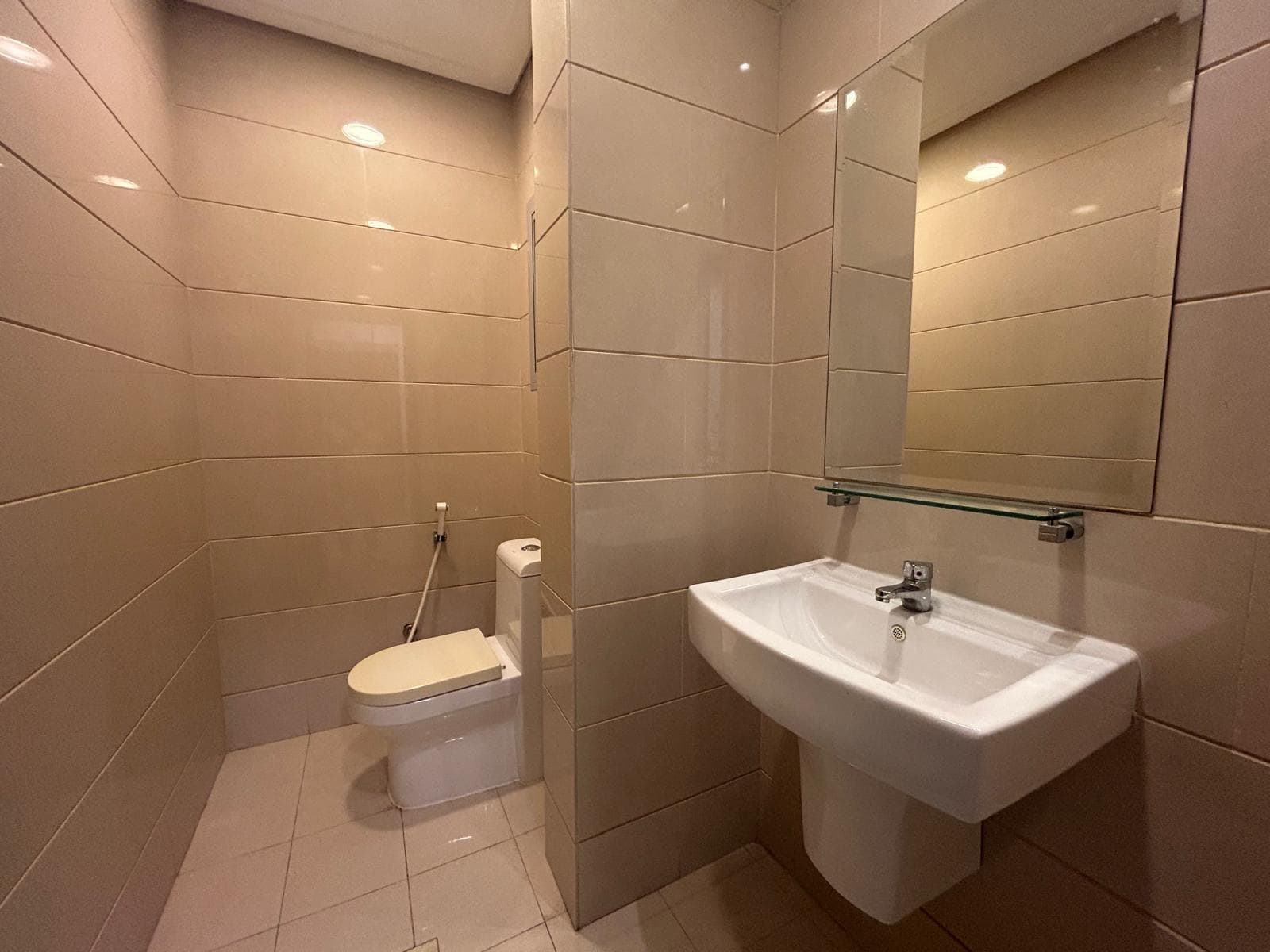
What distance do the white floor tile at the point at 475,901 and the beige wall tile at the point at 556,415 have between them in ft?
3.47

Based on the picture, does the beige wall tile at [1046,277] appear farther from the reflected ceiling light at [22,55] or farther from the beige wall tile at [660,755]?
the reflected ceiling light at [22,55]

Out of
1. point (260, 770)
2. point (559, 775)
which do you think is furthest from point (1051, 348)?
point (260, 770)

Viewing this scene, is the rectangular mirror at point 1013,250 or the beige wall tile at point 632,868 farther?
the beige wall tile at point 632,868

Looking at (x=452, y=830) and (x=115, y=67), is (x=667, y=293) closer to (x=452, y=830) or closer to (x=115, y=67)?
(x=115, y=67)

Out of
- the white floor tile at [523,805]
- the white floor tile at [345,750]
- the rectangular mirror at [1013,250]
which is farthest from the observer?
the white floor tile at [345,750]

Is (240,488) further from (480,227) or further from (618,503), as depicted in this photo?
(618,503)

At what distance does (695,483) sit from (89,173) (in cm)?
146

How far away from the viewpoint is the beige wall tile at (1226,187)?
1.76 ft

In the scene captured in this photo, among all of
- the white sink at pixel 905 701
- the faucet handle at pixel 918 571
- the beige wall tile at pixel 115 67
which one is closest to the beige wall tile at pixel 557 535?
the white sink at pixel 905 701

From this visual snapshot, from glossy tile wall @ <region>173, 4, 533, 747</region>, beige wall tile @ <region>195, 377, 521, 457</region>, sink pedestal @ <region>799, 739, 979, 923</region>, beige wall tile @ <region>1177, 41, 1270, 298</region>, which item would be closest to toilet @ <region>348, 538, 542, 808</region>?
glossy tile wall @ <region>173, 4, 533, 747</region>

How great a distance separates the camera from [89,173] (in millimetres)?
985

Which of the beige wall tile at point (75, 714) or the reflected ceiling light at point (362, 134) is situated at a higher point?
the reflected ceiling light at point (362, 134)

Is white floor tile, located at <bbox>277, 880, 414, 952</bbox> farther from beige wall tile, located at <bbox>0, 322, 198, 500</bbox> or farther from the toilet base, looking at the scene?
beige wall tile, located at <bbox>0, 322, 198, 500</bbox>

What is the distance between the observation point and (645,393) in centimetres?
101
